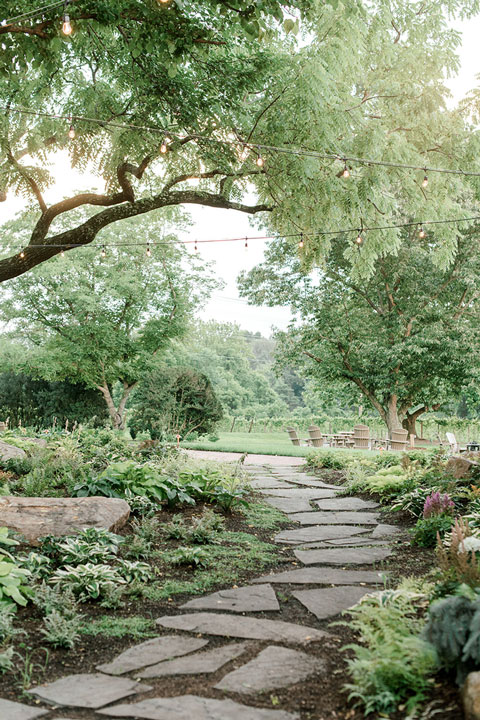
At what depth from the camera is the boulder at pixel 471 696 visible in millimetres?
1793

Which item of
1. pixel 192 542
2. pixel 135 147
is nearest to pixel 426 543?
pixel 192 542

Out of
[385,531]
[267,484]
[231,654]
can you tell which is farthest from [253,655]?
[267,484]

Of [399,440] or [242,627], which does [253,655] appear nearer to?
[242,627]

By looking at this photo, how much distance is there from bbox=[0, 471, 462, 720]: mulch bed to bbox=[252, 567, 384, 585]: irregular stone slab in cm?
11

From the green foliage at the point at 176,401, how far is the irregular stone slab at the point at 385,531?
824 cm

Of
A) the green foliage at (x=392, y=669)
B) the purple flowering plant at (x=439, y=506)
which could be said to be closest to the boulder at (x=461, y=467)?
the purple flowering plant at (x=439, y=506)

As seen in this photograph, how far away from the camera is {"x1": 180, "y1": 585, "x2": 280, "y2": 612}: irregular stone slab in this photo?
3379 mm

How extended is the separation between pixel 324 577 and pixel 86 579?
1606 millimetres

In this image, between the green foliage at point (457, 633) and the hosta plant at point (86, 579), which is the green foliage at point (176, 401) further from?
the green foliage at point (457, 633)

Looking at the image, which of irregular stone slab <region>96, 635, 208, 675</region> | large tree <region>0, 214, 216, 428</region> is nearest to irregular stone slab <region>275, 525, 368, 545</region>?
irregular stone slab <region>96, 635, 208, 675</region>

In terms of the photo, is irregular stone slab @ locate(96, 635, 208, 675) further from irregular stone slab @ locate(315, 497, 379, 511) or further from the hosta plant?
irregular stone slab @ locate(315, 497, 379, 511)

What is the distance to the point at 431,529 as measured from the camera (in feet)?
14.9

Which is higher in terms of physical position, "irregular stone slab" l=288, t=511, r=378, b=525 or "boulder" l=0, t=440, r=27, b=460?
"boulder" l=0, t=440, r=27, b=460

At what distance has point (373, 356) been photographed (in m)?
17.0
